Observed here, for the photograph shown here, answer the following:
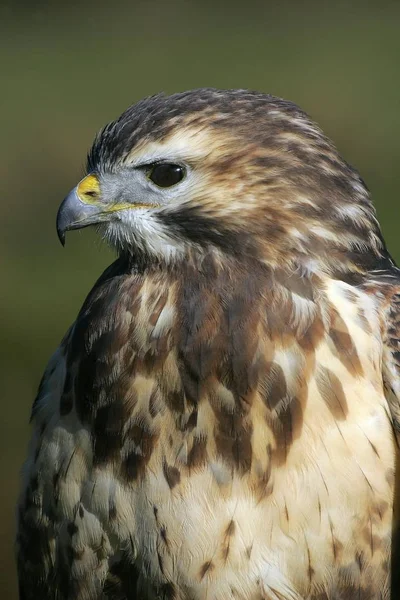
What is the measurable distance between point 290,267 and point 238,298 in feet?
0.53

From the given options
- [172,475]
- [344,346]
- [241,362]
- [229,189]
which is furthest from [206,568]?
[229,189]

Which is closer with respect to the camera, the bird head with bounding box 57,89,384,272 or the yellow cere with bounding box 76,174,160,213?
the bird head with bounding box 57,89,384,272

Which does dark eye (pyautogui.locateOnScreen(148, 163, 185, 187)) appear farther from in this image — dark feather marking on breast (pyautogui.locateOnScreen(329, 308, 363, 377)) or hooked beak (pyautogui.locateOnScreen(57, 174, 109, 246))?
dark feather marking on breast (pyautogui.locateOnScreen(329, 308, 363, 377))

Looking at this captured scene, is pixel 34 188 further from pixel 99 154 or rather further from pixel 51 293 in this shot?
pixel 99 154

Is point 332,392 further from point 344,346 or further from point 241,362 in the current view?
point 241,362

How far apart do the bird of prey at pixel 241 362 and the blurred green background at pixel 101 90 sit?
12.1 ft

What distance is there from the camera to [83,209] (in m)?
3.55

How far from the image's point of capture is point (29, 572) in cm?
394

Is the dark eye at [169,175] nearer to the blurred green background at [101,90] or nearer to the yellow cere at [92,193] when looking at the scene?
the yellow cere at [92,193]

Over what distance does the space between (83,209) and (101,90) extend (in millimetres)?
13393

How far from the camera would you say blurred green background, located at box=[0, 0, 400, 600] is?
10.8m

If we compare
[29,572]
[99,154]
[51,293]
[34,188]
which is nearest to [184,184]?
[99,154]

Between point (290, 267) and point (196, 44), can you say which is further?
point (196, 44)

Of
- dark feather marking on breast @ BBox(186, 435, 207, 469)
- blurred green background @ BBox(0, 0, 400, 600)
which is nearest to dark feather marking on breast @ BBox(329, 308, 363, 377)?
dark feather marking on breast @ BBox(186, 435, 207, 469)
